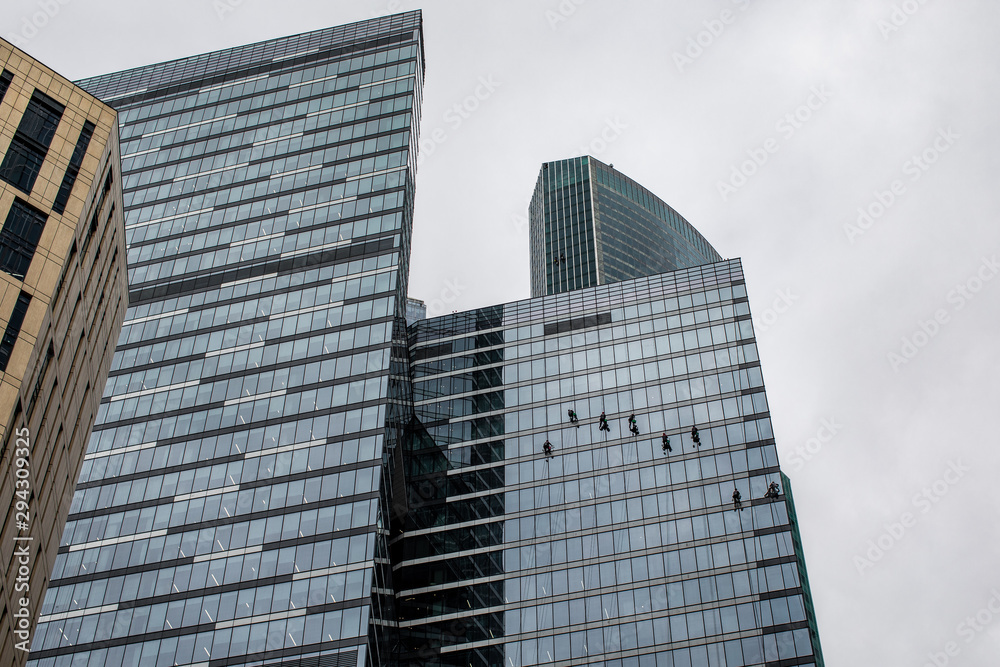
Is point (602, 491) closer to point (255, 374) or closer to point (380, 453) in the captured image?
point (380, 453)

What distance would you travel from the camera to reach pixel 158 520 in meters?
92.2

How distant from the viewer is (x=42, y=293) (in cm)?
5266

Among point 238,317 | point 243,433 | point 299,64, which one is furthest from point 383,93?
point 243,433

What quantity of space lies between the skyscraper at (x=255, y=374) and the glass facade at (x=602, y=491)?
1004 centimetres

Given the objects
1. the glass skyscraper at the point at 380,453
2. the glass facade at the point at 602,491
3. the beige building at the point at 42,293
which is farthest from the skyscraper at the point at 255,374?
the beige building at the point at 42,293

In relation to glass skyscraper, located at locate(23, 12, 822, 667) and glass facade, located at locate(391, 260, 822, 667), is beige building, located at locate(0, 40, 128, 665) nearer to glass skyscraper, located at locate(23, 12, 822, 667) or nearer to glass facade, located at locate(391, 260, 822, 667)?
glass skyscraper, located at locate(23, 12, 822, 667)

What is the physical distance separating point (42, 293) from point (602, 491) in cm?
5802

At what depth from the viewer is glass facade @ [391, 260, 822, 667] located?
286ft

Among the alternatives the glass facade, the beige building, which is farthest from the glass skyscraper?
the beige building

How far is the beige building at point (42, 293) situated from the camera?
51.3 metres

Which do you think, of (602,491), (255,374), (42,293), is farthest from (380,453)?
(42,293)

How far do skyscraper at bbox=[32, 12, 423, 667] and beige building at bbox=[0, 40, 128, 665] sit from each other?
77.6 feet

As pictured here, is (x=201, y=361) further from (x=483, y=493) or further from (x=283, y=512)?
(x=483, y=493)

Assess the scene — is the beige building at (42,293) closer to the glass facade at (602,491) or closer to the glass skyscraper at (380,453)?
the glass skyscraper at (380,453)
